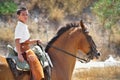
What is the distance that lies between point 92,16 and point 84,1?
1990 millimetres

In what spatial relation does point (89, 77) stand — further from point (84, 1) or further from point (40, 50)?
point (84, 1)

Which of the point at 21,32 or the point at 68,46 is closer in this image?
the point at 21,32

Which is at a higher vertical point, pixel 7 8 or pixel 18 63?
pixel 18 63

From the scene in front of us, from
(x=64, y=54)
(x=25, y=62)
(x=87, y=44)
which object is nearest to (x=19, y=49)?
(x=25, y=62)

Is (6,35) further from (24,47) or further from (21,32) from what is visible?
(21,32)

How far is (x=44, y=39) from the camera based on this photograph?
23062mm

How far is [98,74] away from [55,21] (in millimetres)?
9802

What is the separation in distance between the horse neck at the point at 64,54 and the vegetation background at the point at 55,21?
42.1ft

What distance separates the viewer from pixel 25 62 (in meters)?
7.61

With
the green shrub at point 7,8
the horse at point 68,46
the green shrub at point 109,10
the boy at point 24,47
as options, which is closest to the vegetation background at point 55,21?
the green shrub at point 7,8

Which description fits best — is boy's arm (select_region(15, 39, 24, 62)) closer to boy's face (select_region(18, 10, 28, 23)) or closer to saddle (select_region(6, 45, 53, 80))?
saddle (select_region(6, 45, 53, 80))

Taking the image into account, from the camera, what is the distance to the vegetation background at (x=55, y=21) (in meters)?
23.3

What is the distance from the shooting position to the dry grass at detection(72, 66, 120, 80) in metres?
15.4

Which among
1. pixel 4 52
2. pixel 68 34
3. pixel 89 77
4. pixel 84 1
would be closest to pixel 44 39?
pixel 4 52
